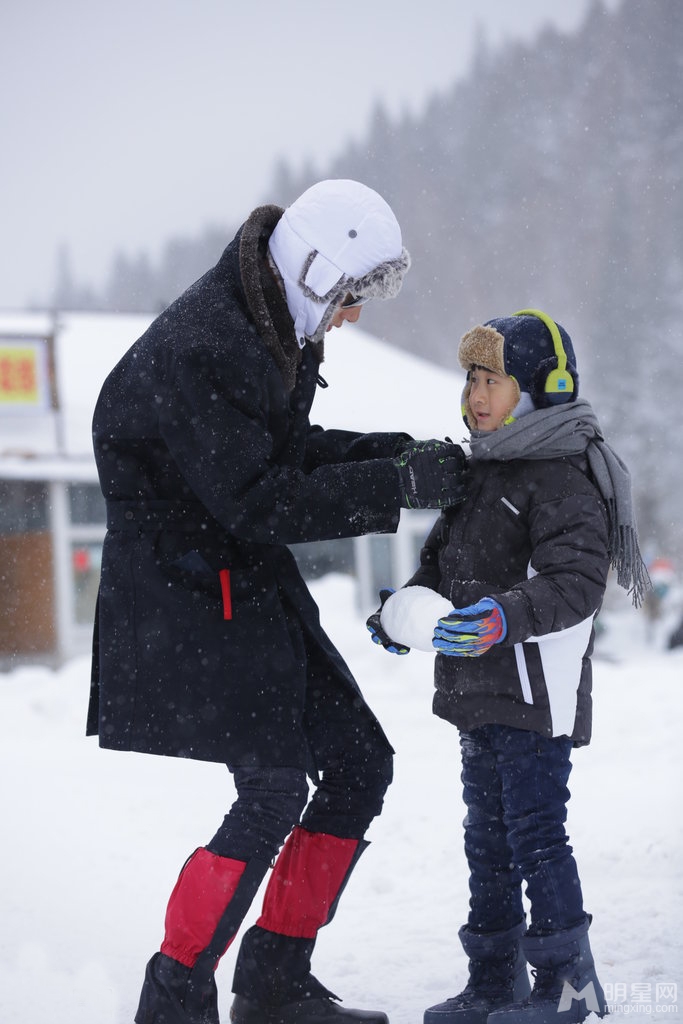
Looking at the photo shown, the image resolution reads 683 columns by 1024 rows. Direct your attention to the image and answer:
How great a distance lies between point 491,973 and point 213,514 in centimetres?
122

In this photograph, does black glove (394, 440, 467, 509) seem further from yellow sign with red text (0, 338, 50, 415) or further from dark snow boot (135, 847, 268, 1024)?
yellow sign with red text (0, 338, 50, 415)

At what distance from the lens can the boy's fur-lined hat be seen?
2.52 metres

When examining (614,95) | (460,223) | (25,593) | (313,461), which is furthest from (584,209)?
(313,461)

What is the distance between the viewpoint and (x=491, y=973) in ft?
8.14

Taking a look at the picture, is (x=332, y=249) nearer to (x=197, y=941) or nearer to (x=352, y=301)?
(x=352, y=301)

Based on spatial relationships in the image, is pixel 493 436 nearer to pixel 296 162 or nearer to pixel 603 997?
pixel 603 997

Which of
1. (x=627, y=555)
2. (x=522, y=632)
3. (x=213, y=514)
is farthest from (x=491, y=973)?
(x=213, y=514)

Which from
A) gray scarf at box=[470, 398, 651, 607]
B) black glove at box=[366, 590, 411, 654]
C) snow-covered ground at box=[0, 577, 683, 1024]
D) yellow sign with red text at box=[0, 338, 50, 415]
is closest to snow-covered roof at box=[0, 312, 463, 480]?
yellow sign with red text at box=[0, 338, 50, 415]

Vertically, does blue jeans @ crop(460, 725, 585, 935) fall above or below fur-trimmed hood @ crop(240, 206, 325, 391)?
below

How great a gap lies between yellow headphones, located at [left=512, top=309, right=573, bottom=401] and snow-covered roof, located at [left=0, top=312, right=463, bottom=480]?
9.79 meters

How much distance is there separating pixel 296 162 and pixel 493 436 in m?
54.7

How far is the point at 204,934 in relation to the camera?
2238 mm

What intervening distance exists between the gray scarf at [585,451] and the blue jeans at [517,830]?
45cm

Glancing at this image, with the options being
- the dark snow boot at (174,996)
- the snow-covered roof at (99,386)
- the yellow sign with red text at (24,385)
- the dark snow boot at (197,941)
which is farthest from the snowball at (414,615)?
the yellow sign with red text at (24,385)
